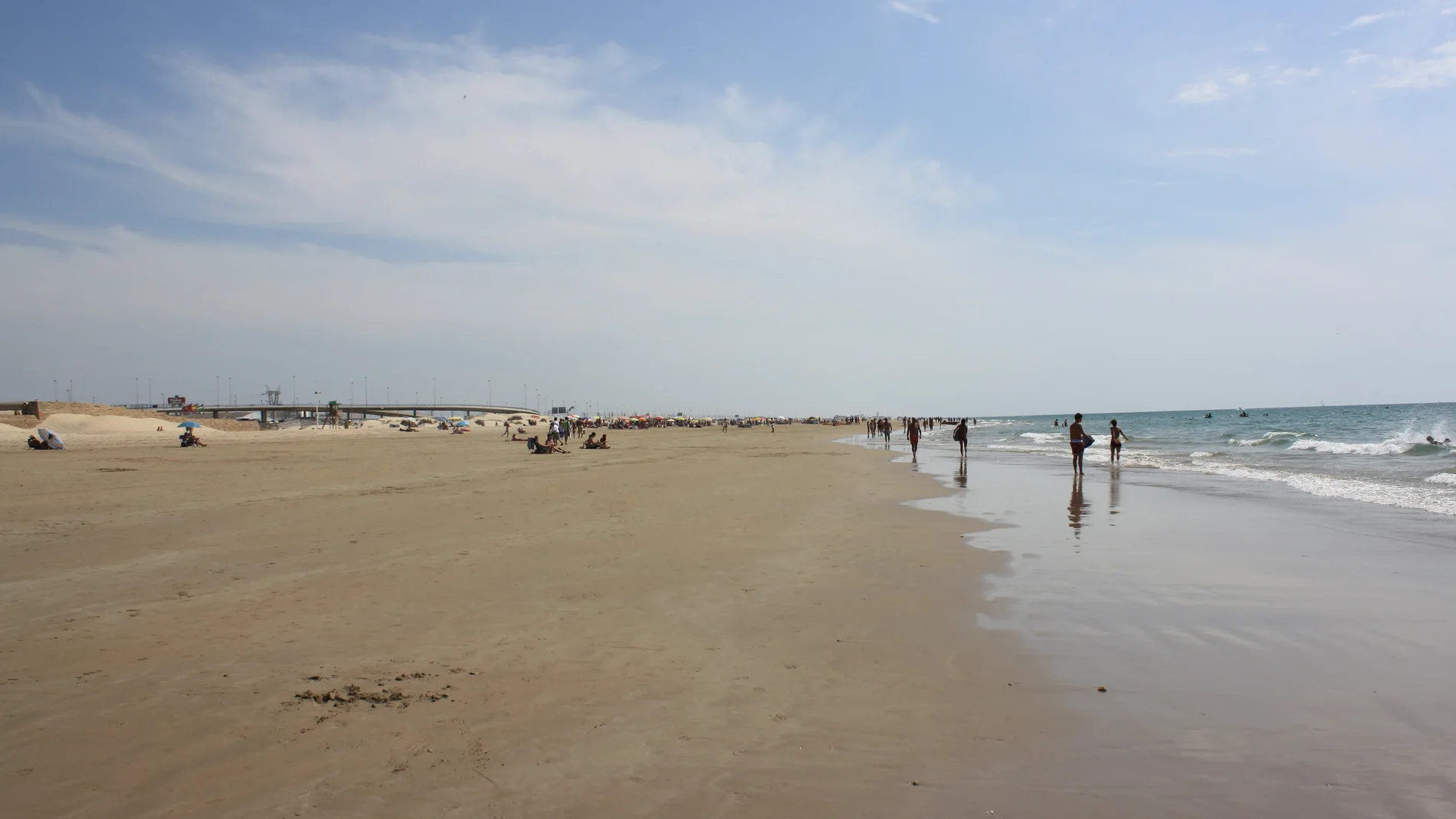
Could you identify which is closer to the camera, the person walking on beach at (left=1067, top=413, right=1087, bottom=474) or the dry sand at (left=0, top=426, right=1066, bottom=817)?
the dry sand at (left=0, top=426, right=1066, bottom=817)

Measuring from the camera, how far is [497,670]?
551cm

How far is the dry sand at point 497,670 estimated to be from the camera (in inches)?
150

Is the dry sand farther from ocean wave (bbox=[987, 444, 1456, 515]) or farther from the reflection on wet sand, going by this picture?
ocean wave (bbox=[987, 444, 1456, 515])

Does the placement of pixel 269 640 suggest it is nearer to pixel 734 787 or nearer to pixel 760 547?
pixel 734 787

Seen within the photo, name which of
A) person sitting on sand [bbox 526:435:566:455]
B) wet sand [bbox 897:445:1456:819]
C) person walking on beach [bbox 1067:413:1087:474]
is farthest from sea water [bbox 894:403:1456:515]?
person sitting on sand [bbox 526:435:566:455]

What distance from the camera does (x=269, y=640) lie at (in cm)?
615

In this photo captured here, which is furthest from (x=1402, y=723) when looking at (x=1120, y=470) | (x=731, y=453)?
(x=731, y=453)

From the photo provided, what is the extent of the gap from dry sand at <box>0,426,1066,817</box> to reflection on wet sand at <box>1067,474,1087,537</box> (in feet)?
8.93

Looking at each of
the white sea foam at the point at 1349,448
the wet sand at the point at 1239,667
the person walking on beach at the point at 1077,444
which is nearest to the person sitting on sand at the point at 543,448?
the person walking on beach at the point at 1077,444

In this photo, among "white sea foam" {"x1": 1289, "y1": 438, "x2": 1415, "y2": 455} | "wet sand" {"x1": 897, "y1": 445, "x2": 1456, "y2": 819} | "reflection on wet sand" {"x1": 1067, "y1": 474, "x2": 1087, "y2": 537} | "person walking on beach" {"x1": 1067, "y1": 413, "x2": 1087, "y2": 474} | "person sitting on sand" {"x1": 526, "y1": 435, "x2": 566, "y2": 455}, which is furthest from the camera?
"person sitting on sand" {"x1": 526, "y1": 435, "x2": 566, "y2": 455}

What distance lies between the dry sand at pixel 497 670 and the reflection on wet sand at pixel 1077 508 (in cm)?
272

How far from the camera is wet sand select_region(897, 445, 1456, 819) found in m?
3.77

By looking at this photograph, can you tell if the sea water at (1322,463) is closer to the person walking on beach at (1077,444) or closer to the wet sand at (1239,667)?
the person walking on beach at (1077,444)

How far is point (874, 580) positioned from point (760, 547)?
237cm
